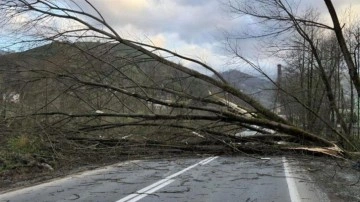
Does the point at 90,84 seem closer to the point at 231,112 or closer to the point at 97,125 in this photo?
the point at 97,125

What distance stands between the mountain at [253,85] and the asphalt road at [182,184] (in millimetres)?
3976

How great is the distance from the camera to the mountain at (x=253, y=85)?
1884cm

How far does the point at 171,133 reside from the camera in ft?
49.4

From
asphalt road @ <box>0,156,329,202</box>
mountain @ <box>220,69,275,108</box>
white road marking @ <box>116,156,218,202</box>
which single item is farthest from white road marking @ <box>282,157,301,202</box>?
mountain @ <box>220,69,275,108</box>

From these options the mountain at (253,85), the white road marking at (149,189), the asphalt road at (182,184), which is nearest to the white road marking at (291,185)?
the asphalt road at (182,184)

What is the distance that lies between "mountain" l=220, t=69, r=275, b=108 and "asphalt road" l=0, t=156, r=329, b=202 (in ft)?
13.0

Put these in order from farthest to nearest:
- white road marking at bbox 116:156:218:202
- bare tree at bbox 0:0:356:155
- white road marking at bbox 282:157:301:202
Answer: bare tree at bbox 0:0:356:155 → white road marking at bbox 282:157:301:202 → white road marking at bbox 116:156:218:202

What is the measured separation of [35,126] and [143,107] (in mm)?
3462

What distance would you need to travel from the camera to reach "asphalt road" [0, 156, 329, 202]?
29.2ft

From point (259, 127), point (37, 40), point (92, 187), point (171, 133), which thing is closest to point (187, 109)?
point (171, 133)

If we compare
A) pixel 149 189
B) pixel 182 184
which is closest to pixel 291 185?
pixel 182 184

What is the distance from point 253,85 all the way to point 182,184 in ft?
37.3

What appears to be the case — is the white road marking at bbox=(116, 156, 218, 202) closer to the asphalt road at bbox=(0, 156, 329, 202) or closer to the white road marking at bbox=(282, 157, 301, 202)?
the asphalt road at bbox=(0, 156, 329, 202)

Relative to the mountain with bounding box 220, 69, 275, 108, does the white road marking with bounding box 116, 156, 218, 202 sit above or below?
below
